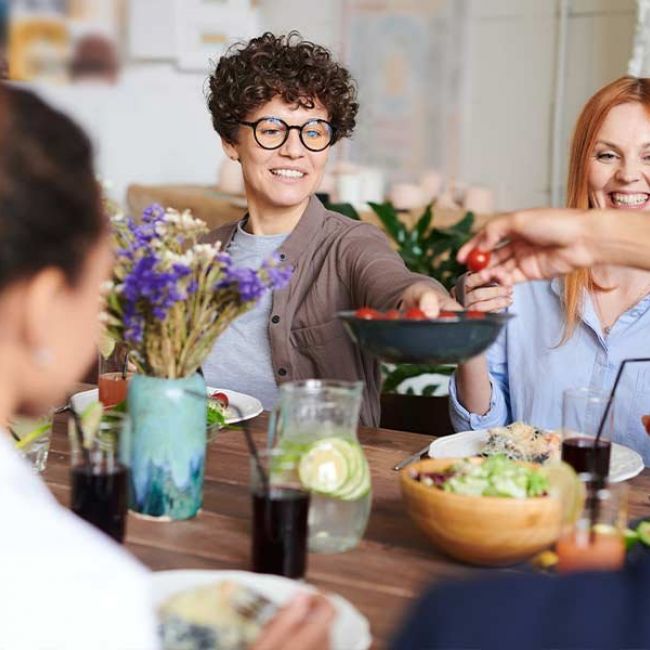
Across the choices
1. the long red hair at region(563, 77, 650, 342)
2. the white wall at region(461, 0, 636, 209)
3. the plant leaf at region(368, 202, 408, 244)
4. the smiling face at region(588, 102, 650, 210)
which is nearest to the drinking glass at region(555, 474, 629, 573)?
the long red hair at region(563, 77, 650, 342)

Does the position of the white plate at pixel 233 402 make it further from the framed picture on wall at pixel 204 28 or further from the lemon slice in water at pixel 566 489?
the framed picture on wall at pixel 204 28

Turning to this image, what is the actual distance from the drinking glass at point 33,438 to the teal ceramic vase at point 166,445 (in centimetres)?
22

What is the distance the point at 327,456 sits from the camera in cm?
137

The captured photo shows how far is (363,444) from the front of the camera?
6.26 ft

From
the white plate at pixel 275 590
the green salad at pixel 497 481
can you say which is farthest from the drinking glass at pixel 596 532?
the white plate at pixel 275 590

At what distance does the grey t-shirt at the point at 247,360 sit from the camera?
7.66 ft

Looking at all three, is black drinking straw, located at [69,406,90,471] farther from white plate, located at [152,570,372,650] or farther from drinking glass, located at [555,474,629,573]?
drinking glass, located at [555,474,629,573]

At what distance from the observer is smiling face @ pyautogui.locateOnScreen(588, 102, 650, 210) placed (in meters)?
2.20

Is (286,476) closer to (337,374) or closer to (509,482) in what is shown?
(509,482)

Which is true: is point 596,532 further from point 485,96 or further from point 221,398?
point 485,96

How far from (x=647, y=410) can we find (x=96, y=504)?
3.81 ft

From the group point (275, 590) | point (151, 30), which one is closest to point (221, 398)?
point (275, 590)

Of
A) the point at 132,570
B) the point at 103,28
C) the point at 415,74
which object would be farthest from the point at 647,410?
the point at 103,28

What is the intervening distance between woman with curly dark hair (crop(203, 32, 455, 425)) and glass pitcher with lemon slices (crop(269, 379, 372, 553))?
0.80 metres
